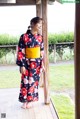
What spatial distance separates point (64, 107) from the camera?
15.0 ft

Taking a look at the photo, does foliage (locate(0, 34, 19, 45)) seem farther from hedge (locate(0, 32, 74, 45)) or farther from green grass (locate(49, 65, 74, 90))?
green grass (locate(49, 65, 74, 90))

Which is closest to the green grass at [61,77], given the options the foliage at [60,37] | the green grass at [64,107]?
the foliage at [60,37]

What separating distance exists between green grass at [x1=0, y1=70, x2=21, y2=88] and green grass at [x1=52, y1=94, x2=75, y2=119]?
5.80 ft

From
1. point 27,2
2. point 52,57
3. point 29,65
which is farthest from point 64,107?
point 52,57

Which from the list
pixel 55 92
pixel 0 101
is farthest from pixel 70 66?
pixel 0 101

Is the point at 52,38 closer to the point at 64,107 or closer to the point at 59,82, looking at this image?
the point at 59,82

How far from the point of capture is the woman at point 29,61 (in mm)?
4004

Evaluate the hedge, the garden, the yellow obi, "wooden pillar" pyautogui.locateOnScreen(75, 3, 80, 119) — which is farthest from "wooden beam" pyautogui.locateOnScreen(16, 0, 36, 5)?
"wooden pillar" pyautogui.locateOnScreen(75, 3, 80, 119)

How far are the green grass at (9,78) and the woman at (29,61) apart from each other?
8.16ft

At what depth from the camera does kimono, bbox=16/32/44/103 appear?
4004 millimetres

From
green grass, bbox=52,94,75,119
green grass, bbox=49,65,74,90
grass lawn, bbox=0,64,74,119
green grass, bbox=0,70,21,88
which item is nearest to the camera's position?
green grass, bbox=52,94,75,119

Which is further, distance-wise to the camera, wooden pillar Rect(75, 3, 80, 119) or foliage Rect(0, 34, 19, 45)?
Result: foliage Rect(0, 34, 19, 45)

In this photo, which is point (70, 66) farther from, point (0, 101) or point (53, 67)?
point (0, 101)

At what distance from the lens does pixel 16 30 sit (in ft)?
28.7
